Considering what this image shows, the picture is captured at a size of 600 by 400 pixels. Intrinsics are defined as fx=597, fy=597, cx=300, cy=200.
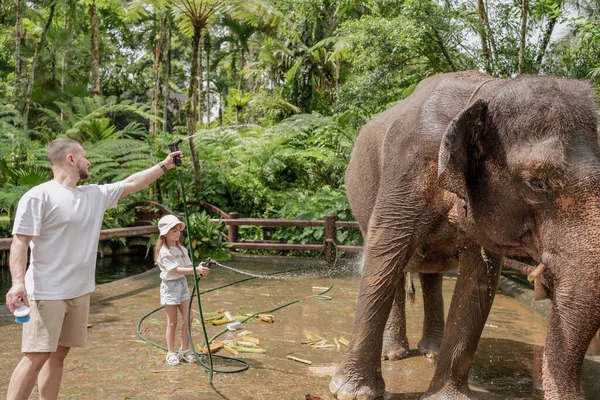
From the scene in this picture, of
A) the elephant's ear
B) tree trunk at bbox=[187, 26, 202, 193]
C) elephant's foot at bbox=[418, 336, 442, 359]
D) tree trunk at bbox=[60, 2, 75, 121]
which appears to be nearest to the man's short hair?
the elephant's ear

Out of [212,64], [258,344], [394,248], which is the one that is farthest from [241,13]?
[212,64]

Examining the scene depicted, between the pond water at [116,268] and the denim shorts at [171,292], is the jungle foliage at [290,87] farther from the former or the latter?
the denim shorts at [171,292]

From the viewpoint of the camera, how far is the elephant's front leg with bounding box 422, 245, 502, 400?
3980mm

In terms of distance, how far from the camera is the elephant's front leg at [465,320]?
13.1 feet

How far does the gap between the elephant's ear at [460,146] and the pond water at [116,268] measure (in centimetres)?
791

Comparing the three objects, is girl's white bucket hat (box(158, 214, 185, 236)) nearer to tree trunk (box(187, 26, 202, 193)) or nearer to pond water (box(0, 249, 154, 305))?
pond water (box(0, 249, 154, 305))

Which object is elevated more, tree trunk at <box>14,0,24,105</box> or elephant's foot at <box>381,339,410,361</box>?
tree trunk at <box>14,0,24,105</box>

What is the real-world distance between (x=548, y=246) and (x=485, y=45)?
302 inches

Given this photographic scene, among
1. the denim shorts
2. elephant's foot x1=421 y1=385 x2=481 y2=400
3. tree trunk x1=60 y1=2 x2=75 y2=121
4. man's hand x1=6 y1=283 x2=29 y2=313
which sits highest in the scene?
tree trunk x1=60 y1=2 x2=75 y2=121

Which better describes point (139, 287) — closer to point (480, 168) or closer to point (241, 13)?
point (480, 168)

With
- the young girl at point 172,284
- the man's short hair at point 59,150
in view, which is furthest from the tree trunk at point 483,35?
the man's short hair at point 59,150

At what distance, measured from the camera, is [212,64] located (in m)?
36.6

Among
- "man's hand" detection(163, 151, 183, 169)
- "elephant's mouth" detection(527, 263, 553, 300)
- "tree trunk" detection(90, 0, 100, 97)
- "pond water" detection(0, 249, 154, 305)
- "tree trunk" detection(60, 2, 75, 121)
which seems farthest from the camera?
"tree trunk" detection(60, 2, 75, 121)

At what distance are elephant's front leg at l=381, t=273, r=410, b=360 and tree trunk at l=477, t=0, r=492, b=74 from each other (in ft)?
18.4
